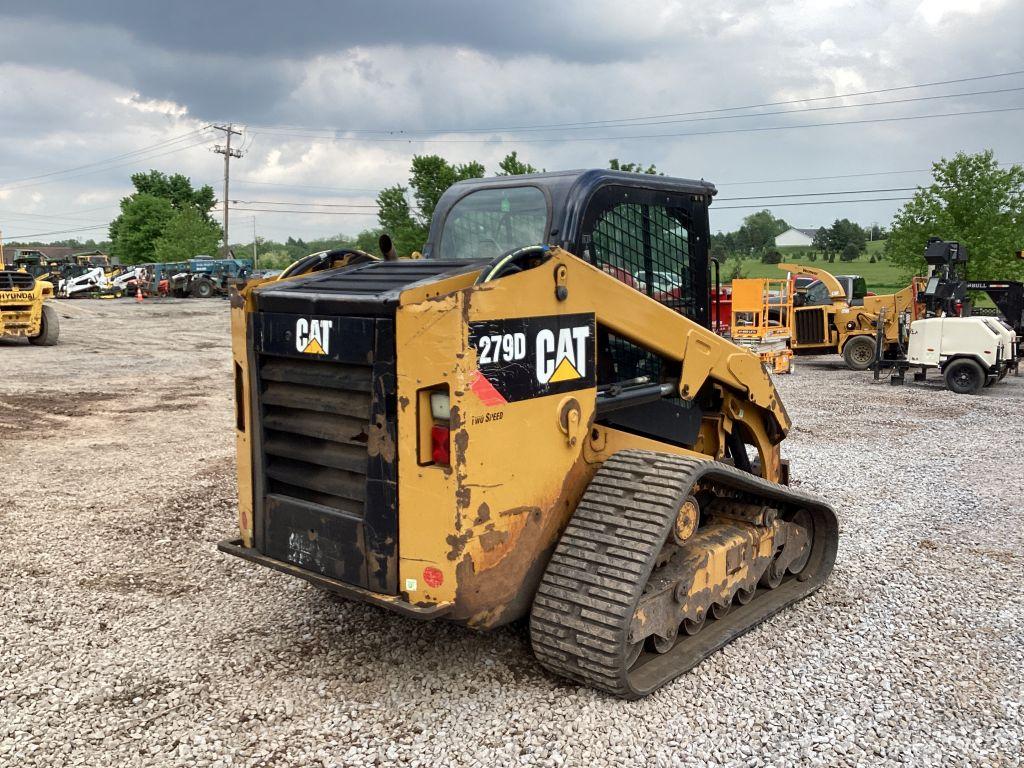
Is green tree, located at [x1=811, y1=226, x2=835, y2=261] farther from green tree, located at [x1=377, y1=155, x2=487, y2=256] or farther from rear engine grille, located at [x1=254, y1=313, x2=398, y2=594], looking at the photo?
rear engine grille, located at [x1=254, y1=313, x2=398, y2=594]

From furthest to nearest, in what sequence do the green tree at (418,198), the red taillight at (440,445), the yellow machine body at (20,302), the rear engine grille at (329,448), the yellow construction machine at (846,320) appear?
the green tree at (418,198) → the yellow machine body at (20,302) → the yellow construction machine at (846,320) → the rear engine grille at (329,448) → the red taillight at (440,445)

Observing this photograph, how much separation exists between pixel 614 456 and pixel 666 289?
137cm

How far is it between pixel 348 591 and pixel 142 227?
83573mm

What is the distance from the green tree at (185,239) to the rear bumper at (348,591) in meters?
70.3

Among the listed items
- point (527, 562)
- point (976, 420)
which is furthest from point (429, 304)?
point (976, 420)

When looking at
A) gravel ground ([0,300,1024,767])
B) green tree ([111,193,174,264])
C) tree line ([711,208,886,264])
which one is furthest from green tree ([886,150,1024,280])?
green tree ([111,193,174,264])

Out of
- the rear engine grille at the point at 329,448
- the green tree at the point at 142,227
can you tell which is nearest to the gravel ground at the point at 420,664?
the rear engine grille at the point at 329,448

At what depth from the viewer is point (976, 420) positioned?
12.3 m

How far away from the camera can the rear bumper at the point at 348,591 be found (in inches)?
137

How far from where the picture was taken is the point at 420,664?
13.8ft

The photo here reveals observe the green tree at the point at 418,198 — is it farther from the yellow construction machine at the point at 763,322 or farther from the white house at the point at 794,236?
the white house at the point at 794,236

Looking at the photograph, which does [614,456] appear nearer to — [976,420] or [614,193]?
[614,193]

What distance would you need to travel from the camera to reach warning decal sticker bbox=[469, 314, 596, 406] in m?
3.46

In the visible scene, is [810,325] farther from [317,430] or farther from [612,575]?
[317,430]
